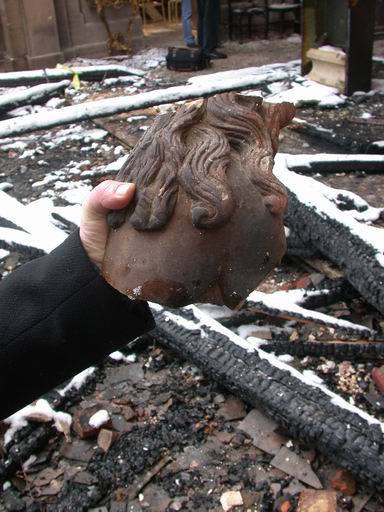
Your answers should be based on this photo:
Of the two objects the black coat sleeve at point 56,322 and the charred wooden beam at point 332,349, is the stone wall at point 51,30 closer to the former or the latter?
the charred wooden beam at point 332,349

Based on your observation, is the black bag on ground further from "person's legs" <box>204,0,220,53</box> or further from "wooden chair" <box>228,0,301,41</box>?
"wooden chair" <box>228,0,301,41</box>

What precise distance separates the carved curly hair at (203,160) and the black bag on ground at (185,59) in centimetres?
798

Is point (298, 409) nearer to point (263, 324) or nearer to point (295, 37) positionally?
point (263, 324)

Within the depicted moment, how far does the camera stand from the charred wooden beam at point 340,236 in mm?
3045

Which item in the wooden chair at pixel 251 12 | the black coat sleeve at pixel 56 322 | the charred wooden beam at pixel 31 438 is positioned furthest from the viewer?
the wooden chair at pixel 251 12

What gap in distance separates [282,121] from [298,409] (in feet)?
3.89

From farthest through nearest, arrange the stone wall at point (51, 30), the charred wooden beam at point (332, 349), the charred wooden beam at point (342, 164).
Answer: the stone wall at point (51, 30)
the charred wooden beam at point (342, 164)
the charred wooden beam at point (332, 349)

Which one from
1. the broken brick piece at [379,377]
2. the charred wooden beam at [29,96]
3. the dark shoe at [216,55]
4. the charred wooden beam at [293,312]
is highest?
the charred wooden beam at [29,96]

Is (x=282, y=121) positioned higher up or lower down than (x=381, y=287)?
higher up

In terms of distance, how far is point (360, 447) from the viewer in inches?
86.7

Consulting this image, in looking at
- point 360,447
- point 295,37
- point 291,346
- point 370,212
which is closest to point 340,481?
point 360,447

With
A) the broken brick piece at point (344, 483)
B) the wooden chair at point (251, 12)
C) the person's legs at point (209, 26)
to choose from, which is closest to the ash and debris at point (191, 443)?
the broken brick piece at point (344, 483)

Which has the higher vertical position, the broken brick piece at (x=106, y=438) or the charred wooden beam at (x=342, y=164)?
the charred wooden beam at (x=342, y=164)

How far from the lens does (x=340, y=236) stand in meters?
3.30
